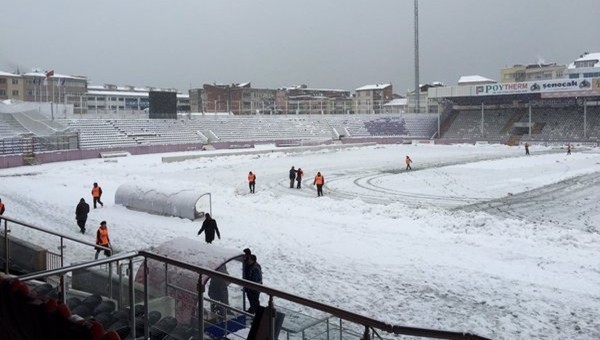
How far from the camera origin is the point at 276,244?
17.2m

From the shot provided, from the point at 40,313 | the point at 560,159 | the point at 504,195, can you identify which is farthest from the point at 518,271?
the point at 560,159

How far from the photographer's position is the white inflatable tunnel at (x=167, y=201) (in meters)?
21.6

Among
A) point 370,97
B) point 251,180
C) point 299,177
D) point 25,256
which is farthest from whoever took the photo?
point 370,97

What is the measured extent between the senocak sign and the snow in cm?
3926

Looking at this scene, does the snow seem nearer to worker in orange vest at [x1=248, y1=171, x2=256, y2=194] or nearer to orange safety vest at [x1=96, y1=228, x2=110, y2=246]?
orange safety vest at [x1=96, y1=228, x2=110, y2=246]

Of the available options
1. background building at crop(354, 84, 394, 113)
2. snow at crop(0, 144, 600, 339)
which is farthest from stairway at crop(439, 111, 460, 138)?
background building at crop(354, 84, 394, 113)

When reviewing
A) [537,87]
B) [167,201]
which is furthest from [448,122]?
[167,201]

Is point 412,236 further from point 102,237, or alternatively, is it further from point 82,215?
point 82,215

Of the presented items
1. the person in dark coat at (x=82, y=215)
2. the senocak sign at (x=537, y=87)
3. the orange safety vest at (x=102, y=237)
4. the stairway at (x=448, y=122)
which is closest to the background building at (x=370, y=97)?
the stairway at (x=448, y=122)

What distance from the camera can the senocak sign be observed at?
72375mm

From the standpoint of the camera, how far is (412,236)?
1812 cm

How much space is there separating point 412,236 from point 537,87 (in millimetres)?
65424

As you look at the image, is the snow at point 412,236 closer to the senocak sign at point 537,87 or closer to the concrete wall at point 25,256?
the concrete wall at point 25,256

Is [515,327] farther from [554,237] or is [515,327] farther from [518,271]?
[554,237]
